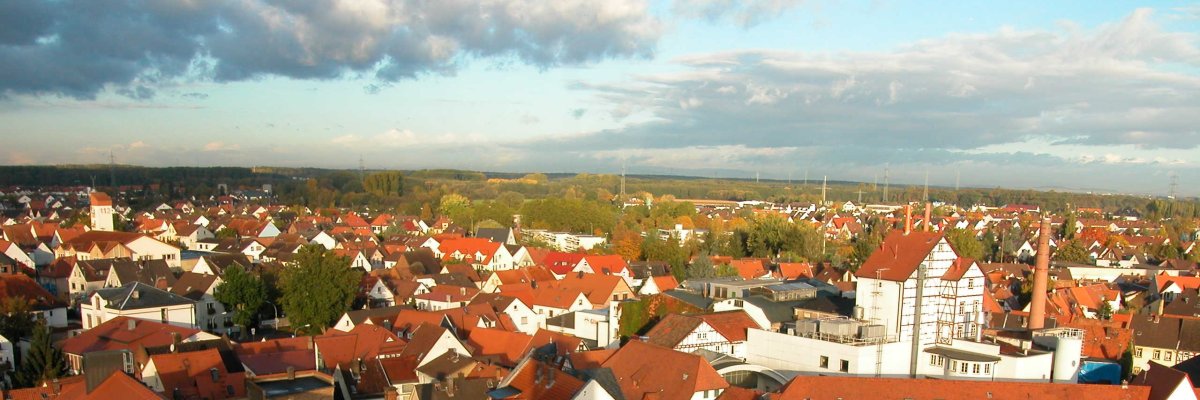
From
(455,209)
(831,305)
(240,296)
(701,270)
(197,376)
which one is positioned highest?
(831,305)

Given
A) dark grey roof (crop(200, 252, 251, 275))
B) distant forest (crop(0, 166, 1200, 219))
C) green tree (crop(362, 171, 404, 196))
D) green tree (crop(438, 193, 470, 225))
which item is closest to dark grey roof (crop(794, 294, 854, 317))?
dark grey roof (crop(200, 252, 251, 275))

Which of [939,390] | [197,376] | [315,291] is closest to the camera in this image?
[939,390]

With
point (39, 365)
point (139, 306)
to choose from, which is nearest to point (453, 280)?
point (139, 306)

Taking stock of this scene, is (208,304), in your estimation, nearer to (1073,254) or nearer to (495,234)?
(495,234)

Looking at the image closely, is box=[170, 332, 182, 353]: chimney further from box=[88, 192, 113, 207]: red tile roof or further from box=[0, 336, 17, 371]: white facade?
box=[88, 192, 113, 207]: red tile roof

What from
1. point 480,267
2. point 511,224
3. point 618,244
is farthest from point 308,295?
point 511,224

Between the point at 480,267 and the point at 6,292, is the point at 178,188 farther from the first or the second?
the point at 6,292

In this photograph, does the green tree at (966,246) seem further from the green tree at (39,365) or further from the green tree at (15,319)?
the green tree at (15,319)
